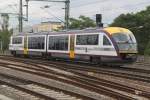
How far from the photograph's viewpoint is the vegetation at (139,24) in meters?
68.5

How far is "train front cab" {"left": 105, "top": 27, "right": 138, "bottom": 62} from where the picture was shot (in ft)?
102

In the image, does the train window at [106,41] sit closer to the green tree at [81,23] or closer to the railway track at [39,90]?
the railway track at [39,90]

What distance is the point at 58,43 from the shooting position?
39125 mm

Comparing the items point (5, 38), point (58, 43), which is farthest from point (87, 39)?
point (5, 38)

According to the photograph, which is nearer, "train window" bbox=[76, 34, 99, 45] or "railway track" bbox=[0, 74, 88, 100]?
"railway track" bbox=[0, 74, 88, 100]

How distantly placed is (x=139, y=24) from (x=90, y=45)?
4085 cm

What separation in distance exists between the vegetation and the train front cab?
33.7 meters

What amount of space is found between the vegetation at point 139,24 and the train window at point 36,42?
2359cm

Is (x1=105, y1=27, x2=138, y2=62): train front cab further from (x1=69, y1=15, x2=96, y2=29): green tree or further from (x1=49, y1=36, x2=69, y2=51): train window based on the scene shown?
(x1=69, y1=15, x2=96, y2=29): green tree

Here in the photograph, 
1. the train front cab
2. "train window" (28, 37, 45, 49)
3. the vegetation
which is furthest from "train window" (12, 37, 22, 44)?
the vegetation

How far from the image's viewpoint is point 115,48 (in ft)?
102

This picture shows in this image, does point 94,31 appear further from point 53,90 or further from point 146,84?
point 53,90

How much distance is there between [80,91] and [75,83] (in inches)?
100.0

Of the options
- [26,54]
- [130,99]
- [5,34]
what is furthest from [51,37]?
[5,34]
